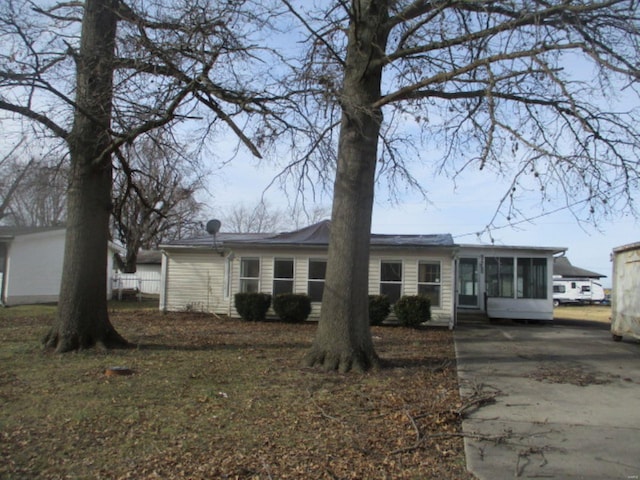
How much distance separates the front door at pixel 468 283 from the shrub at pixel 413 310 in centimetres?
547

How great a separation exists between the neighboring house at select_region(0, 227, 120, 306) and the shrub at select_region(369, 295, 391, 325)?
480 inches

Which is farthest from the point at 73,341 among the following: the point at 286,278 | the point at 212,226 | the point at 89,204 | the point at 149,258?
the point at 149,258

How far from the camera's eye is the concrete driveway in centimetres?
457

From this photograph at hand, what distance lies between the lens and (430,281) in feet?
57.0

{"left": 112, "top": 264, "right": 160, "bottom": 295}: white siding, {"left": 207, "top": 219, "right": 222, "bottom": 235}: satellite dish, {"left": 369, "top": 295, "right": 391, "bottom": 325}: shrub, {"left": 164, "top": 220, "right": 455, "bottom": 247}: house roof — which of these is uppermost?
{"left": 207, "top": 219, "right": 222, "bottom": 235}: satellite dish

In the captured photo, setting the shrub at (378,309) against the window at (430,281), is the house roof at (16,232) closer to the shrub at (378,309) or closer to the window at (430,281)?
the shrub at (378,309)

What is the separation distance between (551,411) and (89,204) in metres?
8.40

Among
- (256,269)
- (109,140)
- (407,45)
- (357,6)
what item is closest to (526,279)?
(256,269)

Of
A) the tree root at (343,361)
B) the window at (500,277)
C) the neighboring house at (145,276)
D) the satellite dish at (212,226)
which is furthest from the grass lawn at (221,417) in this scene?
the neighboring house at (145,276)

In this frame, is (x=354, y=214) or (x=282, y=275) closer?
(x=354, y=214)

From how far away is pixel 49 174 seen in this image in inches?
433

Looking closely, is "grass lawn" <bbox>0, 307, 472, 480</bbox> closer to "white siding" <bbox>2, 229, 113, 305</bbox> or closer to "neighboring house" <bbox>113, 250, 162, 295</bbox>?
"white siding" <bbox>2, 229, 113, 305</bbox>

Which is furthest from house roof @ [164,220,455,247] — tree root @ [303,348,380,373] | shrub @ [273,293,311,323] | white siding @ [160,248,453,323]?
tree root @ [303,348,380,373]

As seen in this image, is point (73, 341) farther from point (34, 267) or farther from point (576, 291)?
point (576, 291)
